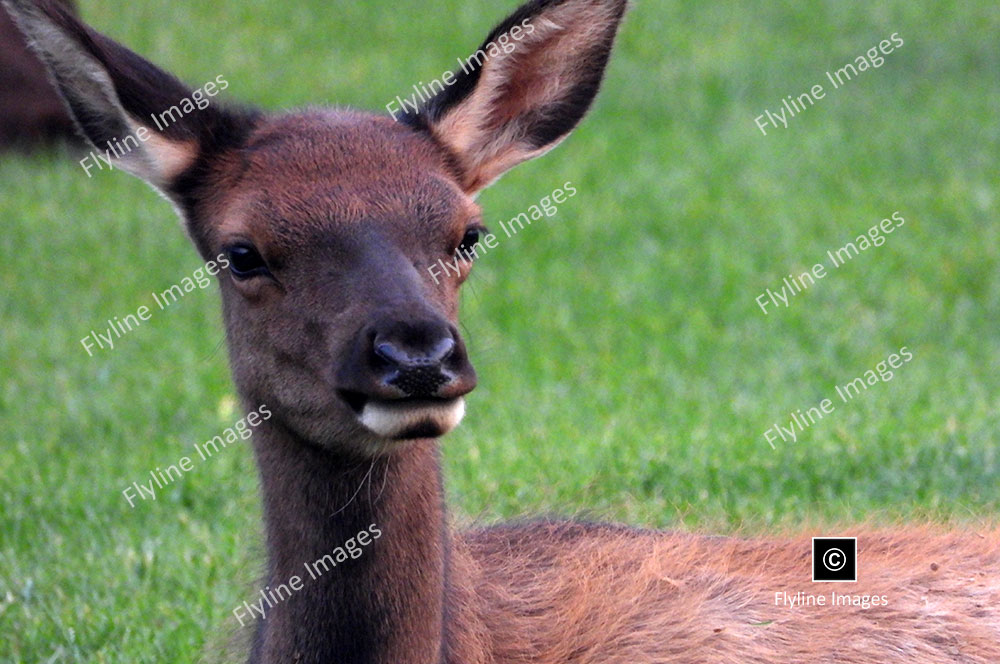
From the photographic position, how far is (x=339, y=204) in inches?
161

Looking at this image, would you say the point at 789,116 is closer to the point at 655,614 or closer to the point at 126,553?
the point at 126,553

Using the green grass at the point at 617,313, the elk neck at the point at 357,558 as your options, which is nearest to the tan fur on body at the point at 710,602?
the elk neck at the point at 357,558

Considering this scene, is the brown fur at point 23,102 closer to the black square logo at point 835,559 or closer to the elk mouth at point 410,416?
the black square logo at point 835,559

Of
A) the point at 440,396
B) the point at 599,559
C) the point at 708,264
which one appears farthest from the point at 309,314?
the point at 708,264

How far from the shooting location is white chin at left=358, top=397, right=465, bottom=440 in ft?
12.0

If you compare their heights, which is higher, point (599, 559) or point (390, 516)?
point (390, 516)

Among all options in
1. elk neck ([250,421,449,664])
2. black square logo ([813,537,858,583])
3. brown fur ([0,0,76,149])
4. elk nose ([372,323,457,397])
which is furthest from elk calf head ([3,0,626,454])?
brown fur ([0,0,76,149])

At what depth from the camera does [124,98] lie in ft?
14.5

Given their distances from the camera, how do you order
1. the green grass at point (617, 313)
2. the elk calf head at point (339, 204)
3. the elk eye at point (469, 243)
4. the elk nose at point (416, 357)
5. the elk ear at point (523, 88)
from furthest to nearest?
the green grass at point (617, 313) → the elk ear at point (523, 88) → the elk eye at point (469, 243) → the elk calf head at point (339, 204) → the elk nose at point (416, 357)

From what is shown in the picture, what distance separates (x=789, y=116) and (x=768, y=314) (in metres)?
5.43

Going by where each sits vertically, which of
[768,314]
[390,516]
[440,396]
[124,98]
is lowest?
[768,314]

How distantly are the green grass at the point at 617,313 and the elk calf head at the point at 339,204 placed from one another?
3.11 ft

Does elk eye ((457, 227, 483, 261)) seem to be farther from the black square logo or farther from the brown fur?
the brown fur

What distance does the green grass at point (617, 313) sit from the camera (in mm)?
6887
